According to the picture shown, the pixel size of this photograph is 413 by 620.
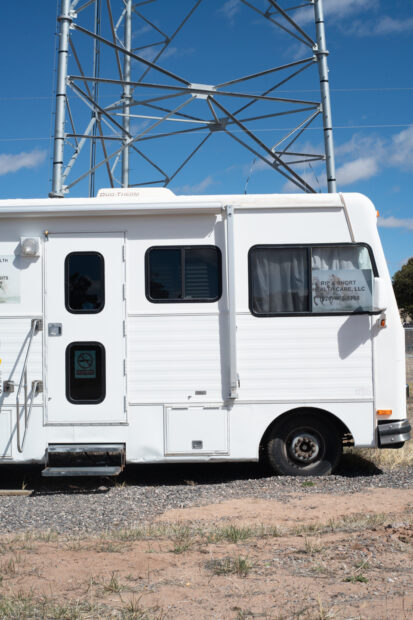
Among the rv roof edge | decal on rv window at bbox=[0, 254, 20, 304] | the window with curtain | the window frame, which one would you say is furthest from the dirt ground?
the rv roof edge

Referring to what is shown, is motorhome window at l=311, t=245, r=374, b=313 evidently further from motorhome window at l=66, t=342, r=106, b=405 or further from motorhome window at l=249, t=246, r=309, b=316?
motorhome window at l=66, t=342, r=106, b=405

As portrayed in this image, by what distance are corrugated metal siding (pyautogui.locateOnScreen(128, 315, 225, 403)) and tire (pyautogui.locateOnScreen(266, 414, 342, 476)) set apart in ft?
2.72

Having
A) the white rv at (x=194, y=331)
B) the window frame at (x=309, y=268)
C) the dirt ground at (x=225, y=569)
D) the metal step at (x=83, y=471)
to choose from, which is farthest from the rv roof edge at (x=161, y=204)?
the dirt ground at (x=225, y=569)

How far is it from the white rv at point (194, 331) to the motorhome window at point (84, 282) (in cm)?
2

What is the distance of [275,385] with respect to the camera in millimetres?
6891

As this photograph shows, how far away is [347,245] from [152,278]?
2133 mm

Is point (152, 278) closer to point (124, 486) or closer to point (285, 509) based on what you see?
point (124, 486)

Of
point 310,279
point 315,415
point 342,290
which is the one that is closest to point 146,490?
point 315,415

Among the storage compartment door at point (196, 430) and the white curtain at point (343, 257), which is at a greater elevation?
the white curtain at point (343, 257)

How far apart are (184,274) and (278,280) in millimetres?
1012

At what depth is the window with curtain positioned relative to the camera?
6.97 meters

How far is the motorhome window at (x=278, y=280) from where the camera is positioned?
274 inches

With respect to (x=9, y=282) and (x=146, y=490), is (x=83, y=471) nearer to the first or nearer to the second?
(x=146, y=490)

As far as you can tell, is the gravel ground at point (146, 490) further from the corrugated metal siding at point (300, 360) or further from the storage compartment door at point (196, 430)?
the corrugated metal siding at point (300, 360)
